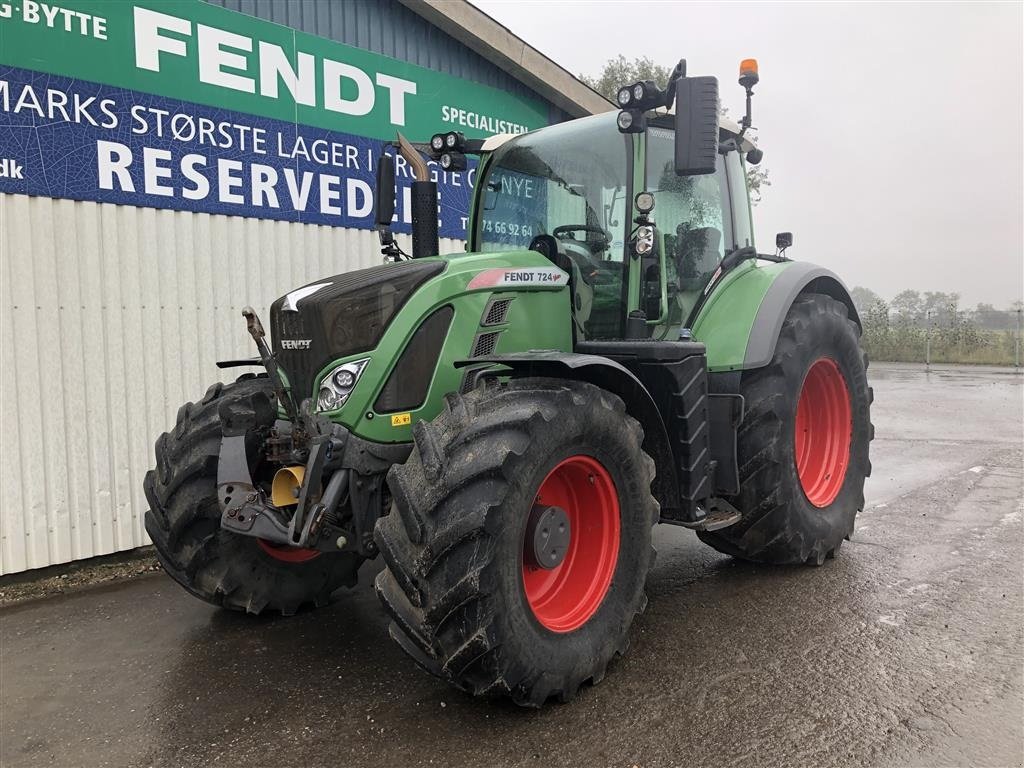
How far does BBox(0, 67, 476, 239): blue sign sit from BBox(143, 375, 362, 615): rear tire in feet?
6.40

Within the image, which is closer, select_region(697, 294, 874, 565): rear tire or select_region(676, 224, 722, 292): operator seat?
select_region(697, 294, 874, 565): rear tire

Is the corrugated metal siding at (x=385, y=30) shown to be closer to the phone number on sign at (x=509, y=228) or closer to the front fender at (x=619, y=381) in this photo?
the phone number on sign at (x=509, y=228)

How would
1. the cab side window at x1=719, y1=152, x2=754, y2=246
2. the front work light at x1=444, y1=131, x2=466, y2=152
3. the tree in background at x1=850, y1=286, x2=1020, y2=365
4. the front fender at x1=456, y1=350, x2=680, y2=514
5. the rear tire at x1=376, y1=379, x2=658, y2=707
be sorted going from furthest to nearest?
the tree in background at x1=850, y1=286, x2=1020, y2=365 < the cab side window at x1=719, y1=152, x2=754, y2=246 < the front work light at x1=444, y1=131, x2=466, y2=152 < the front fender at x1=456, y1=350, x2=680, y2=514 < the rear tire at x1=376, y1=379, x2=658, y2=707

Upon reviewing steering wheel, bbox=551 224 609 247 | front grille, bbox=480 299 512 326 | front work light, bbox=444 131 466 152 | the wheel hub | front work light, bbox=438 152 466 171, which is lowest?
the wheel hub

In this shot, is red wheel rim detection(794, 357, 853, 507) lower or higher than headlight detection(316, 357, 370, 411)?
lower

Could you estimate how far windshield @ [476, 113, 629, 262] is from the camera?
4.21 m

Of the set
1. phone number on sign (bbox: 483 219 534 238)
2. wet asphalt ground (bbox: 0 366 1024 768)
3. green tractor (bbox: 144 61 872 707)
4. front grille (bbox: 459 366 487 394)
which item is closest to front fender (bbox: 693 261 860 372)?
green tractor (bbox: 144 61 872 707)

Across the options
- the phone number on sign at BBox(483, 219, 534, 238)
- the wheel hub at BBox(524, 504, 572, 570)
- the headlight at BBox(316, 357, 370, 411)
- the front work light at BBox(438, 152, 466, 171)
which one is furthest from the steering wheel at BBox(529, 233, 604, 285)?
the wheel hub at BBox(524, 504, 572, 570)

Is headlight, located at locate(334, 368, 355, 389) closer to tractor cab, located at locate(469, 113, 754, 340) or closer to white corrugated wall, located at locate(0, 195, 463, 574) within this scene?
tractor cab, located at locate(469, 113, 754, 340)

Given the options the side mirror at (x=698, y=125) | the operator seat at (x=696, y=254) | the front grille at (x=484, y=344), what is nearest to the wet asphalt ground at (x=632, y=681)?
the front grille at (x=484, y=344)

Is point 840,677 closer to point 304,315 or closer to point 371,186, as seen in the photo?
point 304,315

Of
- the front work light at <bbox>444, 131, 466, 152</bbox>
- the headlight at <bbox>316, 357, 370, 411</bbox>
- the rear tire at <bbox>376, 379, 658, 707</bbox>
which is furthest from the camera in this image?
the front work light at <bbox>444, 131, 466, 152</bbox>

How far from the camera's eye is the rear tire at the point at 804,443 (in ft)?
14.1

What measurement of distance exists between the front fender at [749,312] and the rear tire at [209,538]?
7.76 ft
